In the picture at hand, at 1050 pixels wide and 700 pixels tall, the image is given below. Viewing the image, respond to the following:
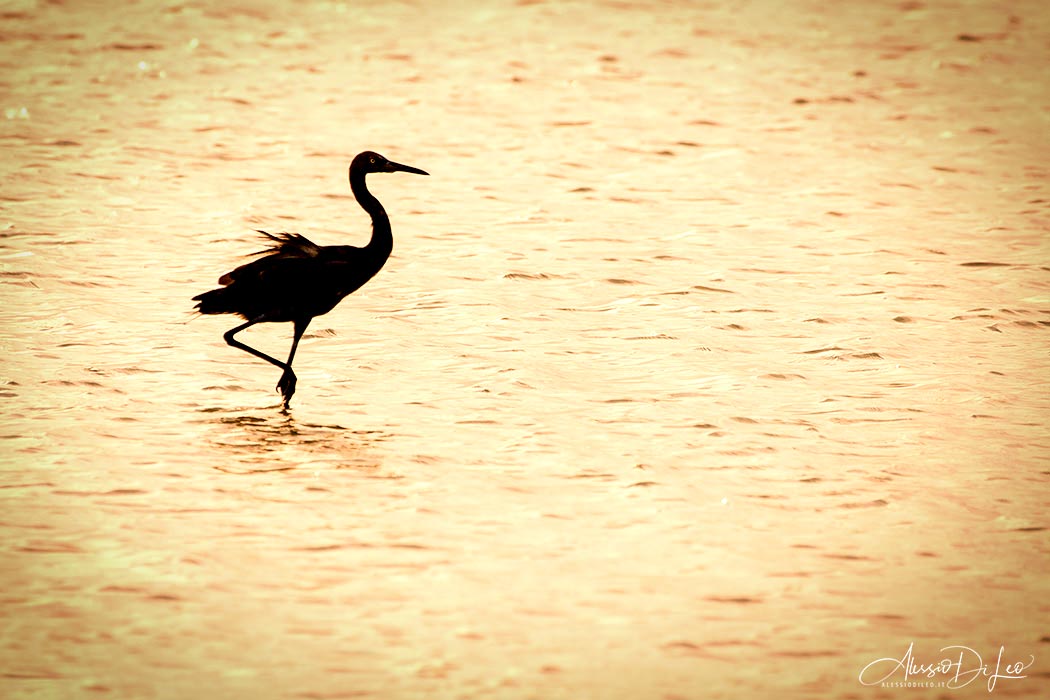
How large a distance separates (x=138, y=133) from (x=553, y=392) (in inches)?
275

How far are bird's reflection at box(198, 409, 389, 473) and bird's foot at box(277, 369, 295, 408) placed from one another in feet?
0.54

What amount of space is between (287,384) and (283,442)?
672 mm

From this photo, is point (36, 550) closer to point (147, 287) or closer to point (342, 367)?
point (342, 367)

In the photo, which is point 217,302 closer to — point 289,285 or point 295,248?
point 289,285

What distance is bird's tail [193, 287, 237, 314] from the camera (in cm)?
879

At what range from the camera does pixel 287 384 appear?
340 inches

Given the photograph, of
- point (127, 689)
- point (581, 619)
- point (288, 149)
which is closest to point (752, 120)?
point (288, 149)

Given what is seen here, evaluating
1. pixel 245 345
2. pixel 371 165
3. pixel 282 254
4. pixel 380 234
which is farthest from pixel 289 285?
pixel 371 165

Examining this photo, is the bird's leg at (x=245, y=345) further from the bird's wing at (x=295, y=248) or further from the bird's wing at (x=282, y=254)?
the bird's wing at (x=295, y=248)

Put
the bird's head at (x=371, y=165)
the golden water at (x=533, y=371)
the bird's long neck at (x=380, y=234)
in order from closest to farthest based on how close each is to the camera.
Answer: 1. the golden water at (x=533, y=371)
2. the bird's long neck at (x=380, y=234)
3. the bird's head at (x=371, y=165)

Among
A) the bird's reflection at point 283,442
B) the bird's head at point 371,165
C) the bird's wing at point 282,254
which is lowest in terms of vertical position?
the bird's reflection at point 283,442

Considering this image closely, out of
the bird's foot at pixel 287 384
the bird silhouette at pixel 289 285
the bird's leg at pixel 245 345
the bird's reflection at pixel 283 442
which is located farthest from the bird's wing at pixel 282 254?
the bird's reflection at pixel 283 442

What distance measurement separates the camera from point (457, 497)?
7309 millimetres

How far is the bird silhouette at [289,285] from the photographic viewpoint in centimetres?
878
